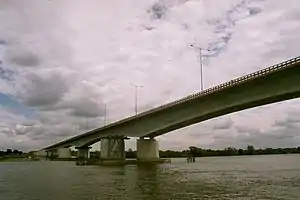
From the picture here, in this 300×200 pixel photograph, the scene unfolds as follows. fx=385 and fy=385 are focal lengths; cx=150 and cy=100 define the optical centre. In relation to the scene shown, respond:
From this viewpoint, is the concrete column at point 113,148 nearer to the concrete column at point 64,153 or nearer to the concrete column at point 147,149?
the concrete column at point 147,149

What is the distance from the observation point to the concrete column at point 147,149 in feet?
345

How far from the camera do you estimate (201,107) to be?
76.7m

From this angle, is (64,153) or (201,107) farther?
(64,153)

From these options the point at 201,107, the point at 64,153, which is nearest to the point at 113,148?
the point at 201,107

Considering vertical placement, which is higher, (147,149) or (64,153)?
(147,149)

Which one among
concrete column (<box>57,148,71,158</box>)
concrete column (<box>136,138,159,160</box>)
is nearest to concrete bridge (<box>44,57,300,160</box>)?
concrete column (<box>136,138,159,160</box>)

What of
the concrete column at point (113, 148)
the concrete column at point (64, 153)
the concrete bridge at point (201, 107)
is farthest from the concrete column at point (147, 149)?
the concrete column at point (64, 153)

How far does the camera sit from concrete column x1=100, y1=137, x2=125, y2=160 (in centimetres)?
10938

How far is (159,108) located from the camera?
8906 centimetres

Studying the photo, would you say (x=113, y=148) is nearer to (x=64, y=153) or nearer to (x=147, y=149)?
(x=147, y=149)

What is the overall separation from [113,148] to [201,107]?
40377 millimetres

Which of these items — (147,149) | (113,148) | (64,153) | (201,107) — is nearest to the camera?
(201,107)

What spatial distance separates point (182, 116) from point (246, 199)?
54.7 m

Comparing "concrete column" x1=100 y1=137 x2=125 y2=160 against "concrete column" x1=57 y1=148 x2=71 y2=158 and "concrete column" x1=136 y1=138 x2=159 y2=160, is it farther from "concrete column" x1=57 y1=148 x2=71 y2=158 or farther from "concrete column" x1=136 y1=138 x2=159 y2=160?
"concrete column" x1=57 y1=148 x2=71 y2=158
